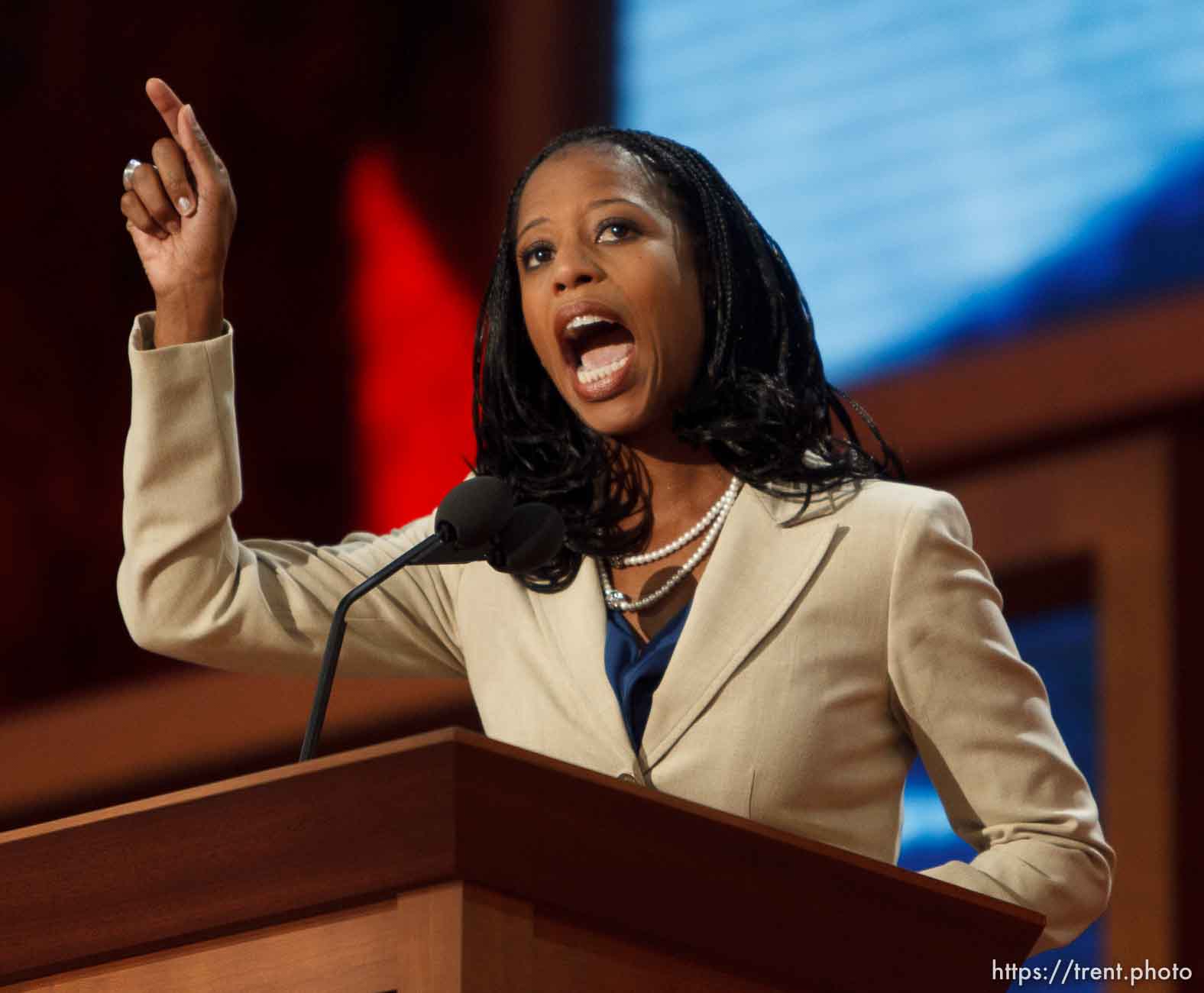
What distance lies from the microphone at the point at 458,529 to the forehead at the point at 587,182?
40 cm

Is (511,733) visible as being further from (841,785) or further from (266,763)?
(266,763)

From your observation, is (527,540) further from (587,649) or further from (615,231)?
(615,231)

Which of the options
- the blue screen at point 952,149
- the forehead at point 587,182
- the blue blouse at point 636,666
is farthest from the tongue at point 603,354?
the blue screen at point 952,149

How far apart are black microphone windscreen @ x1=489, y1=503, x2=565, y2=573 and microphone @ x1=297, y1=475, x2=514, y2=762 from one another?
0.01 meters

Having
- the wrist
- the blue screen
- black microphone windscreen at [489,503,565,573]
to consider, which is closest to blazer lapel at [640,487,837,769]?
black microphone windscreen at [489,503,565,573]

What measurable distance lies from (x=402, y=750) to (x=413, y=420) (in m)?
3.11

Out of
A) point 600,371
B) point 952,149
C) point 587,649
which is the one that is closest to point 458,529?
point 587,649

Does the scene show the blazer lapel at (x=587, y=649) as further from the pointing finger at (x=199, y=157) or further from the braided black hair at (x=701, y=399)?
the pointing finger at (x=199, y=157)

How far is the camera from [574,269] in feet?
6.32

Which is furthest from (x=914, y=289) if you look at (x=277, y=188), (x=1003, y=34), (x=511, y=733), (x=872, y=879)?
(x=872, y=879)

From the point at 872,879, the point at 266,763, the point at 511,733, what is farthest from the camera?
the point at 266,763

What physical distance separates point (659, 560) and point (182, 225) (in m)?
0.51

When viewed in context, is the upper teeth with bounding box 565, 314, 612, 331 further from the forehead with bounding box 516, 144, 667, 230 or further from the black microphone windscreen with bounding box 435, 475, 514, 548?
the black microphone windscreen with bounding box 435, 475, 514, 548

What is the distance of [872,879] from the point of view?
1.42 metres
